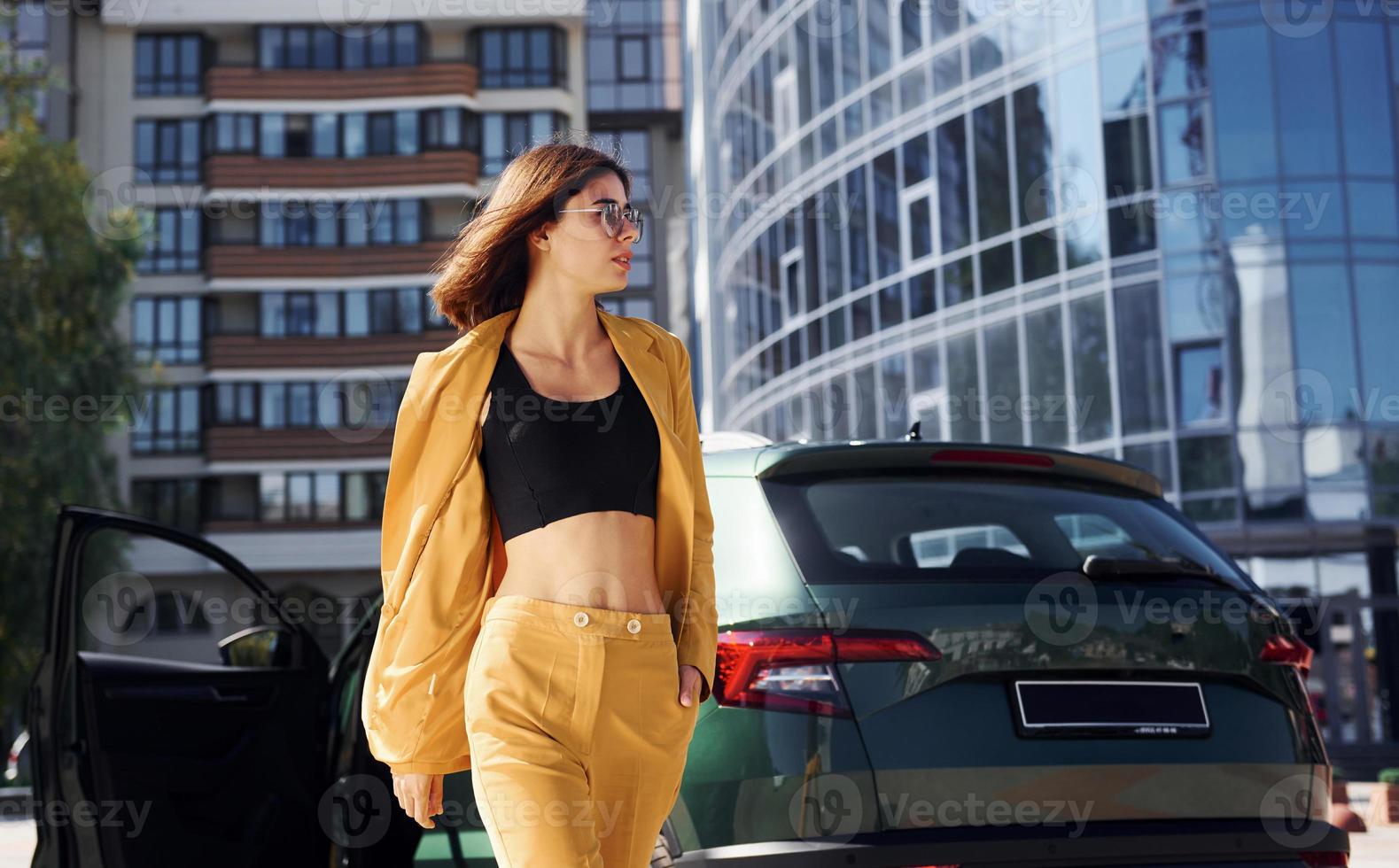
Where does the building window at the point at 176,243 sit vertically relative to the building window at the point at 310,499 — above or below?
above

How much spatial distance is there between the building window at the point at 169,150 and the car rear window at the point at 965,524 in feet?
155

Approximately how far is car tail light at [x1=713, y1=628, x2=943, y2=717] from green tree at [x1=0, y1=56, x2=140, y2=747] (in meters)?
23.5

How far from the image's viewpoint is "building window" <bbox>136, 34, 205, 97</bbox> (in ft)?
159

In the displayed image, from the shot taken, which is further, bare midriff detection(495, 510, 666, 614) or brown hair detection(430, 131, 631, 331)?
brown hair detection(430, 131, 631, 331)

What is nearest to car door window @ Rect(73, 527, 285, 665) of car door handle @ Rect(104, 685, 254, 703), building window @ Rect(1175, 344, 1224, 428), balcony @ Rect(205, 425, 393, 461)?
balcony @ Rect(205, 425, 393, 461)

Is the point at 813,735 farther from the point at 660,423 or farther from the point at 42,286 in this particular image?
the point at 42,286

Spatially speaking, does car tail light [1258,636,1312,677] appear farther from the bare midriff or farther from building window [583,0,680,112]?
building window [583,0,680,112]

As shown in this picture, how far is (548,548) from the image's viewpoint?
2922mm

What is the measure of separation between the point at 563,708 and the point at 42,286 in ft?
83.7

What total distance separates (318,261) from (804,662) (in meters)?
45.4

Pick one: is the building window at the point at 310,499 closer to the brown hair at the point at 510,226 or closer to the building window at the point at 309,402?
the building window at the point at 309,402

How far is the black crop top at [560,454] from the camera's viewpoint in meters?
2.97

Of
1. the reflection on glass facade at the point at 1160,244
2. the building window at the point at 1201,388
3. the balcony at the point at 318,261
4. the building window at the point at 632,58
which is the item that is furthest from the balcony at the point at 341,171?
the building window at the point at 1201,388

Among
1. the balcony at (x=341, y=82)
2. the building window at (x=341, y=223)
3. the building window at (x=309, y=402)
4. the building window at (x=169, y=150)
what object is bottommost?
the building window at (x=309, y=402)
